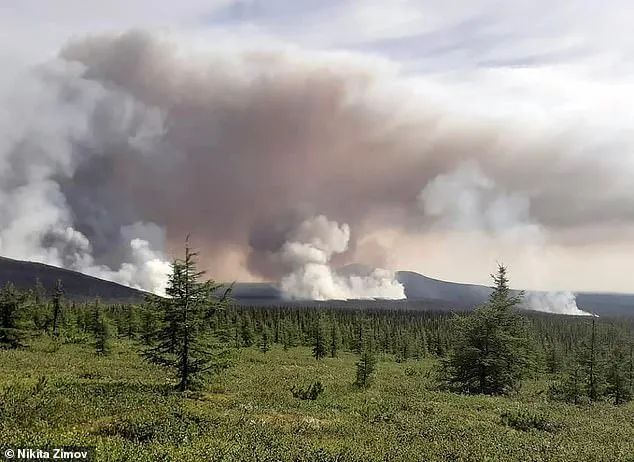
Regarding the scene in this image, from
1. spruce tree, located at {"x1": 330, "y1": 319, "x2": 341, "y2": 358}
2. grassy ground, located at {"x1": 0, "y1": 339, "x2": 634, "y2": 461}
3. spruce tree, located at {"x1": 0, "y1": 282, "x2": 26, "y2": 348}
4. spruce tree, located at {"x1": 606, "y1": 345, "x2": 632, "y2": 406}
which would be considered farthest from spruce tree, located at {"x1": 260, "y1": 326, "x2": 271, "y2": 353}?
grassy ground, located at {"x1": 0, "y1": 339, "x2": 634, "y2": 461}

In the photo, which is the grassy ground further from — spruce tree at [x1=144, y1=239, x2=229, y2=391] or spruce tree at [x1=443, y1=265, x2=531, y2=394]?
spruce tree at [x1=443, y1=265, x2=531, y2=394]

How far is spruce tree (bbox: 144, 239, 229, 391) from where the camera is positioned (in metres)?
27.6

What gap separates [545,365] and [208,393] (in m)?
84.1

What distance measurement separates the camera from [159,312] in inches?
1081

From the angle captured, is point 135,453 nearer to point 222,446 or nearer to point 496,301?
point 222,446

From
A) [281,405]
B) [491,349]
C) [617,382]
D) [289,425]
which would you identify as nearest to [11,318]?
[281,405]

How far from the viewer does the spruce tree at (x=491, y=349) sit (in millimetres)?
40031

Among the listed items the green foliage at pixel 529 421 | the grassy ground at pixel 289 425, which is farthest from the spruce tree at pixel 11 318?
the green foliage at pixel 529 421

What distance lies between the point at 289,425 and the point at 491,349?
80.5 feet

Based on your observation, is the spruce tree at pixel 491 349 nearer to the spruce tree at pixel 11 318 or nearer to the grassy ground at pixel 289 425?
the grassy ground at pixel 289 425

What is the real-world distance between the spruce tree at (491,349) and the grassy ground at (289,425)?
6456 mm

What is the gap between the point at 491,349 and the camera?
4019cm

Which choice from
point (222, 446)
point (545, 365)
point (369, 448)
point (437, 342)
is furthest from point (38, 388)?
point (437, 342)

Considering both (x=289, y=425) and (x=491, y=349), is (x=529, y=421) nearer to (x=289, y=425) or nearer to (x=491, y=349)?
(x=289, y=425)
